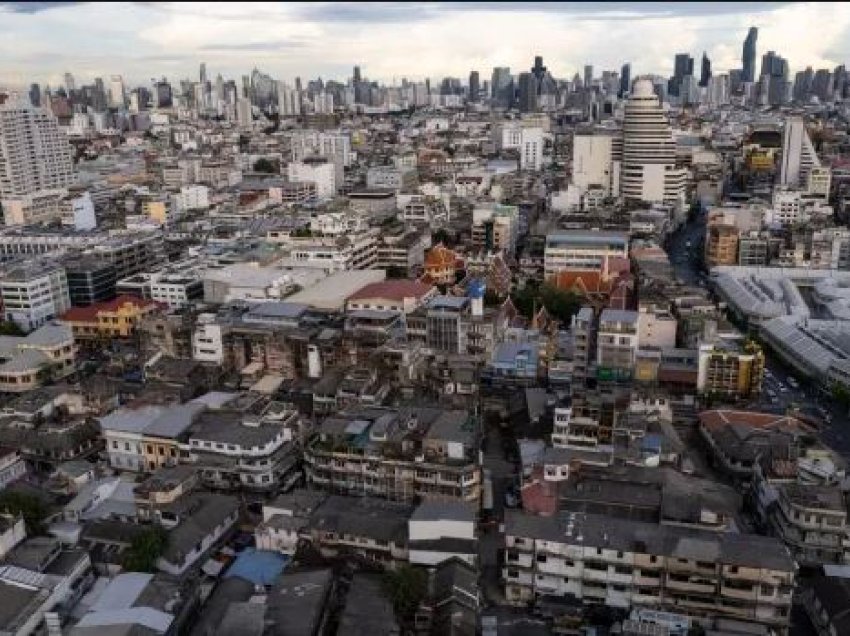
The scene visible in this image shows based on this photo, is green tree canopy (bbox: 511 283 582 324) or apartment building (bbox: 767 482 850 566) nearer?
apartment building (bbox: 767 482 850 566)

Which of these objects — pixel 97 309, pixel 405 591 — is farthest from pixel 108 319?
pixel 405 591

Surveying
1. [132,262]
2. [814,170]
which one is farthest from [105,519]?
[814,170]

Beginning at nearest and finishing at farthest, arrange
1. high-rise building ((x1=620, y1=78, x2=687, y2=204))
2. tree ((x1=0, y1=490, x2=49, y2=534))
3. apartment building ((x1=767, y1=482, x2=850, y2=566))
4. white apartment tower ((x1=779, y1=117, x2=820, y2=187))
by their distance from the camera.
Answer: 1. apartment building ((x1=767, y1=482, x2=850, y2=566))
2. tree ((x1=0, y1=490, x2=49, y2=534))
3. high-rise building ((x1=620, y1=78, x2=687, y2=204))
4. white apartment tower ((x1=779, y1=117, x2=820, y2=187))

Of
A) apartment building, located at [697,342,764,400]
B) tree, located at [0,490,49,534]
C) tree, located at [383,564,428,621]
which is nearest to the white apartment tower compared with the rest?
apartment building, located at [697,342,764,400]

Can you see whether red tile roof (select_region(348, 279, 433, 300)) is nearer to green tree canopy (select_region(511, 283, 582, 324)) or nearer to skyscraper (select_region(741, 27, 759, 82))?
green tree canopy (select_region(511, 283, 582, 324))

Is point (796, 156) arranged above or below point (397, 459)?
above

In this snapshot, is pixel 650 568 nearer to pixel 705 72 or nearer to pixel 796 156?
pixel 796 156

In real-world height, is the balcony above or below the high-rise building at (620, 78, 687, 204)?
below

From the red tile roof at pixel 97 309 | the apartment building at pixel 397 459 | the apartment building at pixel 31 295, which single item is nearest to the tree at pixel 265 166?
the apartment building at pixel 31 295
